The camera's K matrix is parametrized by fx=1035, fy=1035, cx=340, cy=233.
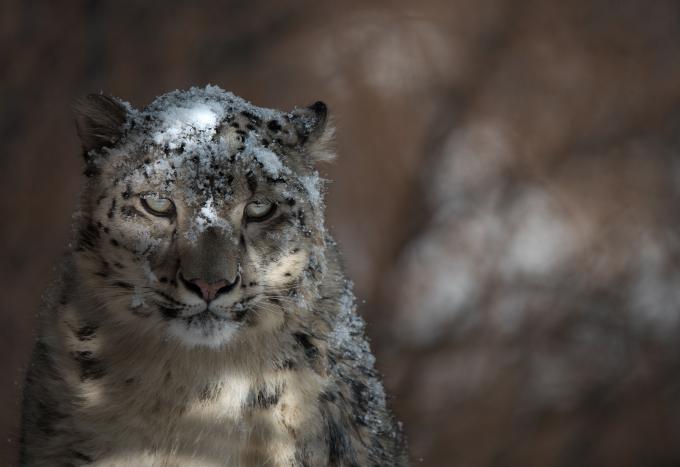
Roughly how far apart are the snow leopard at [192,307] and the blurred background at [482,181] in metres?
2.47

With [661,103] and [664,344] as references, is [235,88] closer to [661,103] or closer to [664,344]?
[661,103]

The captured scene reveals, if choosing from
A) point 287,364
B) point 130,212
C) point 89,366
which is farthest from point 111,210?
point 287,364

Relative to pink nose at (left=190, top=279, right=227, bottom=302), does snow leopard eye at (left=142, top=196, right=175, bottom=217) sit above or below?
above

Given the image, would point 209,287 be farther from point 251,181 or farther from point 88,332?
point 88,332

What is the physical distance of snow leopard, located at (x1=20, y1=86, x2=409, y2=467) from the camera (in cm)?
256

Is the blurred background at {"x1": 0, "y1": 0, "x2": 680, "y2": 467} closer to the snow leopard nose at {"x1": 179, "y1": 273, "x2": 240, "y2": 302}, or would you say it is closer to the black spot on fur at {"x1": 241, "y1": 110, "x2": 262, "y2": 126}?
the black spot on fur at {"x1": 241, "y1": 110, "x2": 262, "y2": 126}

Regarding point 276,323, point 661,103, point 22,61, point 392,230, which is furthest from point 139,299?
point 661,103

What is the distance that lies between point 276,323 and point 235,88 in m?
2.76

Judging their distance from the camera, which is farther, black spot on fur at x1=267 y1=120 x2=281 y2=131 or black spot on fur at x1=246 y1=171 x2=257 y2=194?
black spot on fur at x1=267 y1=120 x2=281 y2=131

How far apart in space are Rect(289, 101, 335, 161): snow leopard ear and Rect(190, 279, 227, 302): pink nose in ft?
1.84

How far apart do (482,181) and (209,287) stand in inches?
120

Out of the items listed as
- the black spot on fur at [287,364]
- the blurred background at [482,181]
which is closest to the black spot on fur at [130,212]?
the black spot on fur at [287,364]

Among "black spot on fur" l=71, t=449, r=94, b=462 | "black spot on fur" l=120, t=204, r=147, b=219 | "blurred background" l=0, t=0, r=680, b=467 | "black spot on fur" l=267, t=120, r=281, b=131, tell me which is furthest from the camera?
"blurred background" l=0, t=0, r=680, b=467

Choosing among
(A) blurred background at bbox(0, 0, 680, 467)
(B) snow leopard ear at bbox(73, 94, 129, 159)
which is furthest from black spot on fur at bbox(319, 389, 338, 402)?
(A) blurred background at bbox(0, 0, 680, 467)
